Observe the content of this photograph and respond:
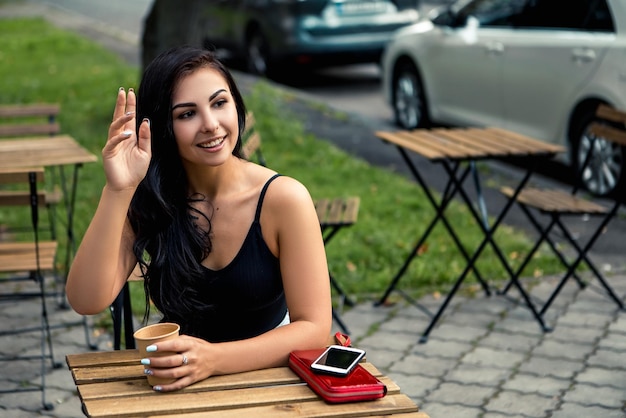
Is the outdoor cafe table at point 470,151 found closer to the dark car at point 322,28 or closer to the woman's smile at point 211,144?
the woman's smile at point 211,144

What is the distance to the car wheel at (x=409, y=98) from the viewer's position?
36.1ft

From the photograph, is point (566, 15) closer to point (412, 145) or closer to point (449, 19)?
point (449, 19)

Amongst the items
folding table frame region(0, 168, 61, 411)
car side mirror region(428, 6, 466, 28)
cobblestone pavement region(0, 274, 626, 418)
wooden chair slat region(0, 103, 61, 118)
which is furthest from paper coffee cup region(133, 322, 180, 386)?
car side mirror region(428, 6, 466, 28)

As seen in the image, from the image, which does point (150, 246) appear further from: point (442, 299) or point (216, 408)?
point (442, 299)

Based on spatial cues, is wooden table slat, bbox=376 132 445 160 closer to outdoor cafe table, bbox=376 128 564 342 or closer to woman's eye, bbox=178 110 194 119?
outdoor cafe table, bbox=376 128 564 342

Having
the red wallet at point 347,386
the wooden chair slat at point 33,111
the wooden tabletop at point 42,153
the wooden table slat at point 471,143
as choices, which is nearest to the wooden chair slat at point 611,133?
the wooden table slat at point 471,143

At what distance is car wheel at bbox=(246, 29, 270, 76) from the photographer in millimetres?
14203

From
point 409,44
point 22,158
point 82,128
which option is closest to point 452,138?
point 22,158

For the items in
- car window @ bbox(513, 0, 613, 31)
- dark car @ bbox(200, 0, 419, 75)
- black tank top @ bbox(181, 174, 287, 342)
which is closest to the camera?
black tank top @ bbox(181, 174, 287, 342)

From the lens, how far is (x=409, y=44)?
10.9m

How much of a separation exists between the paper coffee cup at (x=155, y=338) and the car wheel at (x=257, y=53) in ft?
38.4

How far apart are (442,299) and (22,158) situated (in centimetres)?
250

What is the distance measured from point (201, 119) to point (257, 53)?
38.5 ft

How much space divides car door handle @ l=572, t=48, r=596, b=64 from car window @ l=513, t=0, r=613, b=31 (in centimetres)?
21
